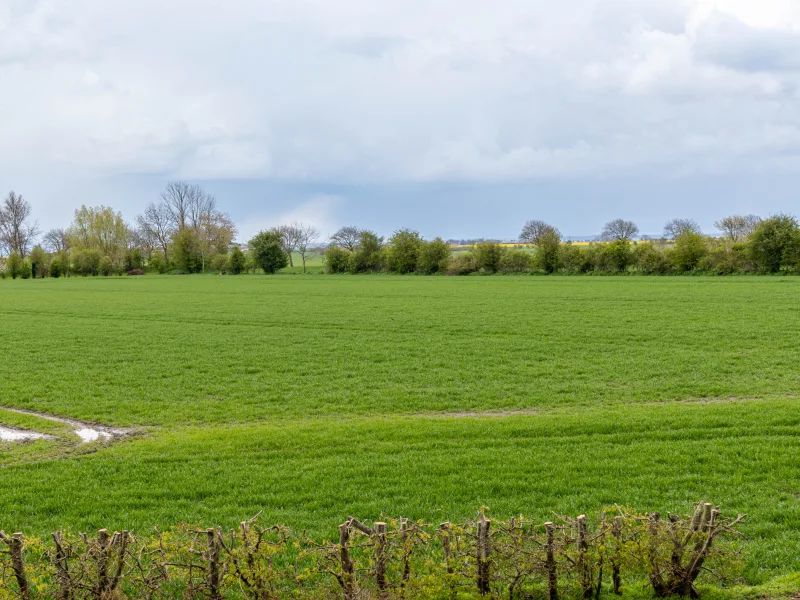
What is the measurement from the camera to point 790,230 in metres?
68.6

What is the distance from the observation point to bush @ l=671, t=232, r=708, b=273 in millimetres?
74500

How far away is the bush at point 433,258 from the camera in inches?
3777

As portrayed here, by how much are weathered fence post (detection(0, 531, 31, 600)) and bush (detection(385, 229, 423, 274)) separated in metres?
93.0

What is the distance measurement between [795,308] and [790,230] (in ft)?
138

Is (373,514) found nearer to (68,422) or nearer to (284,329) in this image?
(68,422)

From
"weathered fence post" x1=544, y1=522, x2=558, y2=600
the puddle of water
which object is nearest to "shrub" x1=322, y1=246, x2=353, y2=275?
the puddle of water

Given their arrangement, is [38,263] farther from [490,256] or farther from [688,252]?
[688,252]

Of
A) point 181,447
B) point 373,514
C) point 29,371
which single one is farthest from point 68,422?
point 373,514

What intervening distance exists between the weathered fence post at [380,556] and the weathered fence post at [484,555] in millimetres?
792

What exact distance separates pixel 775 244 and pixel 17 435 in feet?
239

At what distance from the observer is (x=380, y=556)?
205 inches

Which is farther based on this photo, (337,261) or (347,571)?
(337,261)

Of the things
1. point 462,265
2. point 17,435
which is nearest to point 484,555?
point 17,435

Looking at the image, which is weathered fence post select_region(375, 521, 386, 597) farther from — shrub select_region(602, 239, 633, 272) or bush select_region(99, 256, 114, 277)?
bush select_region(99, 256, 114, 277)
